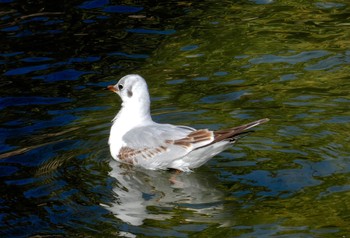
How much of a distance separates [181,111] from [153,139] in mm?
1571

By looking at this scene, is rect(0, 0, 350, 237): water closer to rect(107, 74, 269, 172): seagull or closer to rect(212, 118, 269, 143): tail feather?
rect(107, 74, 269, 172): seagull

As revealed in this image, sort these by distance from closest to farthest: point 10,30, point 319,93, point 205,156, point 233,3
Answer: point 205,156
point 319,93
point 10,30
point 233,3

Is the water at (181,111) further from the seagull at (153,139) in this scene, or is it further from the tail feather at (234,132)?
the tail feather at (234,132)

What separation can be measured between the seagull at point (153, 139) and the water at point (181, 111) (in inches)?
6.2

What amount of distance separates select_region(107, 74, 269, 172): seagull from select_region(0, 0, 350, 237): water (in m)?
0.16

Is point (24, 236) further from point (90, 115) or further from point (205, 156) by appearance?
point (90, 115)

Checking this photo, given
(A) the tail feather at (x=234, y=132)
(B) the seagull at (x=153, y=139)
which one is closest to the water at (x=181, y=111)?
(B) the seagull at (x=153, y=139)

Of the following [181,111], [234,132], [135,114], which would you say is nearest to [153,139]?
[135,114]

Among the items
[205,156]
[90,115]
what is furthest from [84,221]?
[90,115]

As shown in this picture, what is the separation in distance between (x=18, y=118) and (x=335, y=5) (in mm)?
5794

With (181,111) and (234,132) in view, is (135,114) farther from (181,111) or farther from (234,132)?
(234,132)

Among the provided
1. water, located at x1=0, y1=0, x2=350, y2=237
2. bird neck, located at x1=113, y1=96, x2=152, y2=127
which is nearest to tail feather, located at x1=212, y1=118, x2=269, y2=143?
water, located at x1=0, y1=0, x2=350, y2=237

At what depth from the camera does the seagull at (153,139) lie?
8.62 metres

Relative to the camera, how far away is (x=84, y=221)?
309 inches
